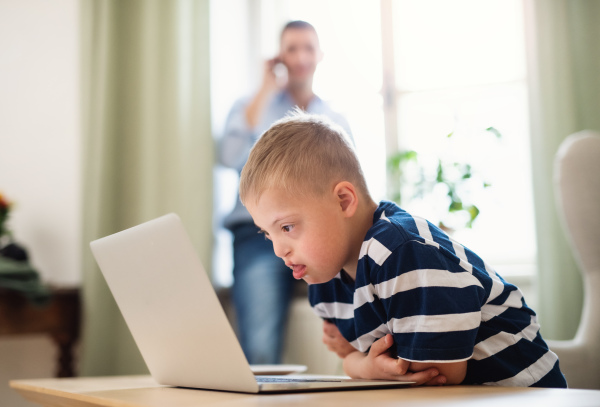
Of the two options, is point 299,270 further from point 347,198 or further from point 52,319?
point 52,319

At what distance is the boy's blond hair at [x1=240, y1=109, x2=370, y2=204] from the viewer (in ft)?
2.96

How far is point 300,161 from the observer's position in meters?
0.91

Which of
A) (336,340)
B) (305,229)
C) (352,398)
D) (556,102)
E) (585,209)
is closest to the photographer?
(352,398)

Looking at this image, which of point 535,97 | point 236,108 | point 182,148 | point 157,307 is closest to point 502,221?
point 535,97

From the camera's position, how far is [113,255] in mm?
786

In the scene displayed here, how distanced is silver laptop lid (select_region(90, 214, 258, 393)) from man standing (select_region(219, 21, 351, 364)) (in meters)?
1.47

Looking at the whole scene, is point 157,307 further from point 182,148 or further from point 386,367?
point 182,148

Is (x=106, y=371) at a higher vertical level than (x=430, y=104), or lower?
lower

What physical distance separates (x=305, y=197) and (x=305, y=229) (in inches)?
1.9

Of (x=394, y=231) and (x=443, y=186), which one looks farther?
(x=443, y=186)

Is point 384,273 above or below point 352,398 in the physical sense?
above

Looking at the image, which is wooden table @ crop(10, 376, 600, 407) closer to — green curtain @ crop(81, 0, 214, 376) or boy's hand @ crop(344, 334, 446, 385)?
boy's hand @ crop(344, 334, 446, 385)

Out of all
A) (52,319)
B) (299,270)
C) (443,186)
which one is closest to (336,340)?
(299,270)

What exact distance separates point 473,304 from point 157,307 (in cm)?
40
